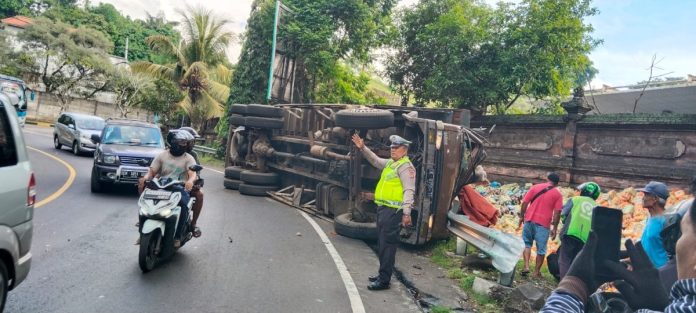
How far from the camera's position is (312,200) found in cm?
1149

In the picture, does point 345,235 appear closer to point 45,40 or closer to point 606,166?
point 606,166

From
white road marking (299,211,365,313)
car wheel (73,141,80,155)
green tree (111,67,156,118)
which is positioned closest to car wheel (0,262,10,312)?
white road marking (299,211,365,313)

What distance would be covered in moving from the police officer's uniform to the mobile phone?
372 centimetres

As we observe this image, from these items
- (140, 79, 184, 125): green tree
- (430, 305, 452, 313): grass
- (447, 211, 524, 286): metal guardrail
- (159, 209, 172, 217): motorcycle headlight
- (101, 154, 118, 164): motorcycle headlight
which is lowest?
(430, 305, 452, 313): grass

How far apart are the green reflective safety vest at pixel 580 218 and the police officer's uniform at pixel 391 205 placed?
227 centimetres

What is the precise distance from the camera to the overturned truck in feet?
25.8

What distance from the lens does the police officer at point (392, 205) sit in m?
5.71

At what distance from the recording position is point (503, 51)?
17.2 meters

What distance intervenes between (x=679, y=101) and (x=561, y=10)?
266 inches

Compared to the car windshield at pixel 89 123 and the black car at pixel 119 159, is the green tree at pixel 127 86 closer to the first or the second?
the car windshield at pixel 89 123

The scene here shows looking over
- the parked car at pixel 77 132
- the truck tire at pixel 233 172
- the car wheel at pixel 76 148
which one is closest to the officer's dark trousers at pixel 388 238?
the truck tire at pixel 233 172

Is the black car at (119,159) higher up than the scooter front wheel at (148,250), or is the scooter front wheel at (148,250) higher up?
the black car at (119,159)

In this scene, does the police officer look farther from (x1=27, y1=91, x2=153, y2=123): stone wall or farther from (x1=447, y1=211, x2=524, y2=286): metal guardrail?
(x1=27, y1=91, x2=153, y2=123): stone wall

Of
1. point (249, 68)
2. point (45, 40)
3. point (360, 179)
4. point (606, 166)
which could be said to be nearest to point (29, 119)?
point (45, 40)
